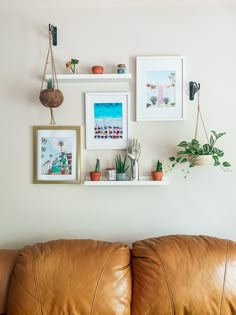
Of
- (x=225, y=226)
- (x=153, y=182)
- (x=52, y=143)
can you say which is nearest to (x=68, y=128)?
(x=52, y=143)

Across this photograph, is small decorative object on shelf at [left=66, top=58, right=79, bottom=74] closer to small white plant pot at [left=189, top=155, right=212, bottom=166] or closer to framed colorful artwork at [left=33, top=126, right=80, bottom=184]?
framed colorful artwork at [left=33, top=126, right=80, bottom=184]

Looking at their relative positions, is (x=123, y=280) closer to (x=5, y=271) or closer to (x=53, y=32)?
(x=5, y=271)

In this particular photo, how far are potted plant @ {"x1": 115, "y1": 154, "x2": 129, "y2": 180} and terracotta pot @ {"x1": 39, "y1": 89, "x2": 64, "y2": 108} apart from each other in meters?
0.54

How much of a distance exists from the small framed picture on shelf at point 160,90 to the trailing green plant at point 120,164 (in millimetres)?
294

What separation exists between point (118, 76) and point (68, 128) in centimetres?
49

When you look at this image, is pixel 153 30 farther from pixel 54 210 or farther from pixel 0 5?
pixel 54 210

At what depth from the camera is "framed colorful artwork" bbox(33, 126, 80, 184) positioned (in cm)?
211

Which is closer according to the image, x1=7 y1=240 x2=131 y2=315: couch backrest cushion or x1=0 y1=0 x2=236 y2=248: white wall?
x1=7 y1=240 x2=131 y2=315: couch backrest cushion

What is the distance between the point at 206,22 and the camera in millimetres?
2092

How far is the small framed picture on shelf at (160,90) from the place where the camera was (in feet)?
6.84

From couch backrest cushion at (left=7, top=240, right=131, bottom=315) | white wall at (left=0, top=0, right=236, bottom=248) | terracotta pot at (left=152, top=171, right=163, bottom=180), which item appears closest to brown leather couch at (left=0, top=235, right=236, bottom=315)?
couch backrest cushion at (left=7, top=240, right=131, bottom=315)

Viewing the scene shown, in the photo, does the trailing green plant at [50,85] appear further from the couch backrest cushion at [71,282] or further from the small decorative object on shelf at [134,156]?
the couch backrest cushion at [71,282]

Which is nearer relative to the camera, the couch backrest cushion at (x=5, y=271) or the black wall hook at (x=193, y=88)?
the couch backrest cushion at (x=5, y=271)

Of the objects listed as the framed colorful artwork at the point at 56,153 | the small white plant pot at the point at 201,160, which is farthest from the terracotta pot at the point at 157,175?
the framed colorful artwork at the point at 56,153
